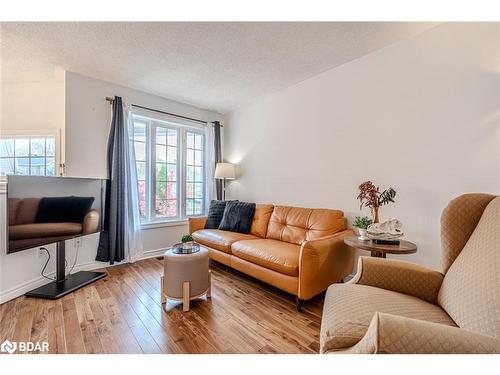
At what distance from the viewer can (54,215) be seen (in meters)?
2.20

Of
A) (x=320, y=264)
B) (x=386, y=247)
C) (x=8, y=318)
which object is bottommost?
(x=8, y=318)

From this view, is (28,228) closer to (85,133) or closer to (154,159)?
(85,133)

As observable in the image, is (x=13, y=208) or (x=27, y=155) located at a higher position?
(x=27, y=155)

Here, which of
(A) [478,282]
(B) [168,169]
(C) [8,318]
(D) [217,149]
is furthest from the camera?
(D) [217,149]

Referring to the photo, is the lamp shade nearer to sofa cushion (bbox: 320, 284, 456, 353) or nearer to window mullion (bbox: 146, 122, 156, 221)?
window mullion (bbox: 146, 122, 156, 221)

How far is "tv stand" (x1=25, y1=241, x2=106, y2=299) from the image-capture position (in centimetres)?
214

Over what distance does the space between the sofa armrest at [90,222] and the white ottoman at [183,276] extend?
1.25m

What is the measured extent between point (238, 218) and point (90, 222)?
5.81ft

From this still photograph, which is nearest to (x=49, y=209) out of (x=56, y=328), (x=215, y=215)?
(x=56, y=328)

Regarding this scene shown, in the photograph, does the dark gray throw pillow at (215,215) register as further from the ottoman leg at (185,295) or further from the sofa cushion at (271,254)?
the ottoman leg at (185,295)

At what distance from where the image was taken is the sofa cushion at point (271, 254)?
1979 mm

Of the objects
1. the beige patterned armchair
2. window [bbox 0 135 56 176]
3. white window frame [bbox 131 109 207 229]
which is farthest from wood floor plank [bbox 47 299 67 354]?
window [bbox 0 135 56 176]

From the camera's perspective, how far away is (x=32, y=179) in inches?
80.0
